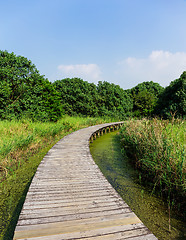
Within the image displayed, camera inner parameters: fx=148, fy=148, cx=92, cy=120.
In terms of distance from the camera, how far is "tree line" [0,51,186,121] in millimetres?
11031

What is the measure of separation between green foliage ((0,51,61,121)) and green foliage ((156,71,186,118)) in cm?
1104

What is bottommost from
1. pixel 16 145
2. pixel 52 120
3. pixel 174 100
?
pixel 16 145

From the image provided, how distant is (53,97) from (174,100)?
12.2 meters

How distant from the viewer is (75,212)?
232cm

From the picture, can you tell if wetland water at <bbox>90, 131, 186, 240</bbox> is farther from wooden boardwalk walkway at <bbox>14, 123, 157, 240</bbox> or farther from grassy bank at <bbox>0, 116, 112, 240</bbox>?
grassy bank at <bbox>0, 116, 112, 240</bbox>

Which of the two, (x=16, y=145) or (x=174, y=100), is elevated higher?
(x=174, y=100)

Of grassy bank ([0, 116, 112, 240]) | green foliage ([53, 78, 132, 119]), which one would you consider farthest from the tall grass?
green foliage ([53, 78, 132, 119])

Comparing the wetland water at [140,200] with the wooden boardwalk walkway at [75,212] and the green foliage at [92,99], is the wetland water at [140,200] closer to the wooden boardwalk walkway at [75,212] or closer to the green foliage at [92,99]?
the wooden boardwalk walkway at [75,212]

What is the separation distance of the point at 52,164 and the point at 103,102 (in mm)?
20902

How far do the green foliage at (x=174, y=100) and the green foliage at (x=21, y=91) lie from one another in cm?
1104

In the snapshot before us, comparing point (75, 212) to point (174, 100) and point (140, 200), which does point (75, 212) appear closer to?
point (140, 200)

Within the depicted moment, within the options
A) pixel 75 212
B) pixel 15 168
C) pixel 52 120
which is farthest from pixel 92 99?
pixel 75 212

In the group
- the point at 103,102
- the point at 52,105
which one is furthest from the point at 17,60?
the point at 103,102

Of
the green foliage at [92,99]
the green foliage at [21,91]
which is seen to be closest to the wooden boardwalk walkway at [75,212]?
the green foliage at [21,91]
